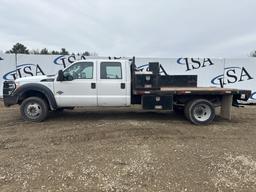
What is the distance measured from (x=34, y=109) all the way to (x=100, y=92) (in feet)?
7.05

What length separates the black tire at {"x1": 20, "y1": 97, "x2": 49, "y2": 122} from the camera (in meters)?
8.46

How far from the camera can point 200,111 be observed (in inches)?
344

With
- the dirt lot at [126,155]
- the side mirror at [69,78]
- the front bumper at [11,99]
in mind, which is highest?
the side mirror at [69,78]

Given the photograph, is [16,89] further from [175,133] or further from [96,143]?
[175,133]

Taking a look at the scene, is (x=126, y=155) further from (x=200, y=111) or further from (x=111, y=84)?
(x=200, y=111)

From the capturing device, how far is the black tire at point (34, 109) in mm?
8461

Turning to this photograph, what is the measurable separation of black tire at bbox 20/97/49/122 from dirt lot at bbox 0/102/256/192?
0.29 m

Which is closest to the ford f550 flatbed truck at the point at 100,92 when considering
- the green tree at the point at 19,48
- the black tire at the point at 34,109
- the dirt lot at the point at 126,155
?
the black tire at the point at 34,109

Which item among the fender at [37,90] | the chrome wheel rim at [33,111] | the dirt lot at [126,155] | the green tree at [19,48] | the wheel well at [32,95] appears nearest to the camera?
the dirt lot at [126,155]

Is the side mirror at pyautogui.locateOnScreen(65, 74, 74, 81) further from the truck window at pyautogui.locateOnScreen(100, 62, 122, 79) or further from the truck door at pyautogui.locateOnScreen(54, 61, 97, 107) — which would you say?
the truck window at pyautogui.locateOnScreen(100, 62, 122, 79)

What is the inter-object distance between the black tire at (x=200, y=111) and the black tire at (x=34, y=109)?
15.0 ft

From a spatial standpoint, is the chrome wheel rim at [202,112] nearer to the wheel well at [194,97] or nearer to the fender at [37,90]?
the wheel well at [194,97]

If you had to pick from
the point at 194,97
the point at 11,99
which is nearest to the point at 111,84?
the point at 194,97

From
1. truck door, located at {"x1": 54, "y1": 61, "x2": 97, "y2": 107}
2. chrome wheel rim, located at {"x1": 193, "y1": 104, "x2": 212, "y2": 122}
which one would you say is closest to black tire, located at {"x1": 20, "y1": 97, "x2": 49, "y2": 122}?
truck door, located at {"x1": 54, "y1": 61, "x2": 97, "y2": 107}
